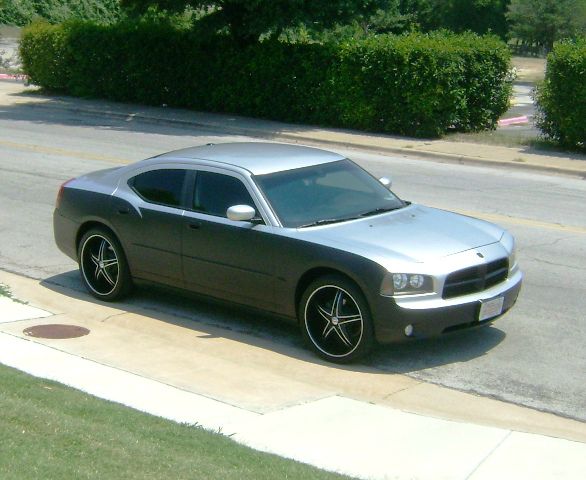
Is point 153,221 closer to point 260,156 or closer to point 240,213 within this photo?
point 260,156

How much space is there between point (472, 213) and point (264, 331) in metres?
5.82

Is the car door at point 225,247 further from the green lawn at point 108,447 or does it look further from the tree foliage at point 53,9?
the tree foliage at point 53,9

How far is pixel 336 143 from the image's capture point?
2291 centimetres

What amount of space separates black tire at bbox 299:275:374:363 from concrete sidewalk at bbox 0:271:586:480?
0.53ft

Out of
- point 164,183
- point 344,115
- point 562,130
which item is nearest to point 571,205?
point 562,130

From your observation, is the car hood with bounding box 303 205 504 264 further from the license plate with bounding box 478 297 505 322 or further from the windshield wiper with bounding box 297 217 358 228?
the license plate with bounding box 478 297 505 322

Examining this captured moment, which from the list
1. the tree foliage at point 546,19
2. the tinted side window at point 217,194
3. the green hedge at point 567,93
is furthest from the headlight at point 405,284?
the tree foliage at point 546,19

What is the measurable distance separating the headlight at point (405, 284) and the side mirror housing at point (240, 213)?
1.39m

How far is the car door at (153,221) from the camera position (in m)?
9.29

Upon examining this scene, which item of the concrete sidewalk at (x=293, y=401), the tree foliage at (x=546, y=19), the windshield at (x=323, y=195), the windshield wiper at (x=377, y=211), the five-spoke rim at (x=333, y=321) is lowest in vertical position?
the concrete sidewalk at (x=293, y=401)

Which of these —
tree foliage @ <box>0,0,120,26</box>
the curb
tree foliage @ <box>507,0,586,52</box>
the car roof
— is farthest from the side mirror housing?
tree foliage @ <box>507,0,586,52</box>

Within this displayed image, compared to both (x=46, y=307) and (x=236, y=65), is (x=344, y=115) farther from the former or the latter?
(x=46, y=307)

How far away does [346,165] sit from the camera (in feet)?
31.2

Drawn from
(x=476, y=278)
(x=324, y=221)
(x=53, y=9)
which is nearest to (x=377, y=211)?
(x=324, y=221)
